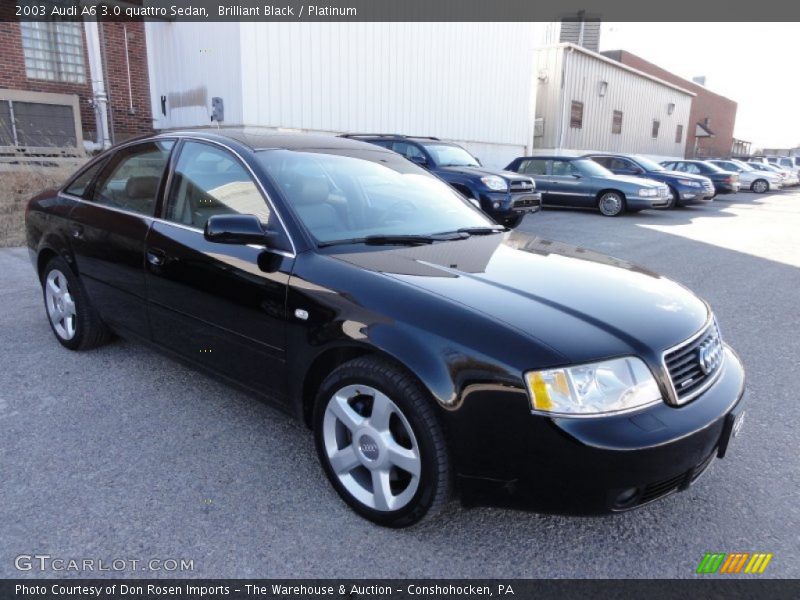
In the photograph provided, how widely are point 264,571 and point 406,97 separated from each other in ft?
48.2

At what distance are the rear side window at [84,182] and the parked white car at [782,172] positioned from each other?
30.1m

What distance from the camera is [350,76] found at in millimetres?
13828

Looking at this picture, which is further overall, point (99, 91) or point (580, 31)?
point (580, 31)

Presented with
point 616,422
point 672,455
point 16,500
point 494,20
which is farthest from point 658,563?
point 494,20

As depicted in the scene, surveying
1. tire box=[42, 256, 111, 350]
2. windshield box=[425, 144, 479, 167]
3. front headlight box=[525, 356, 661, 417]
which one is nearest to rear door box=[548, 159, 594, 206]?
windshield box=[425, 144, 479, 167]

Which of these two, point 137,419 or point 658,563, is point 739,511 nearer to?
point 658,563

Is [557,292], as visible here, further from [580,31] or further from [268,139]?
[580,31]

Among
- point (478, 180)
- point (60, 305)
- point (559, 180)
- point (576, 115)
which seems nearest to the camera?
point (60, 305)

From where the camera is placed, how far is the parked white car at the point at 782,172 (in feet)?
92.4

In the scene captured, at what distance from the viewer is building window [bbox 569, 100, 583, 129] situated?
25297 mm

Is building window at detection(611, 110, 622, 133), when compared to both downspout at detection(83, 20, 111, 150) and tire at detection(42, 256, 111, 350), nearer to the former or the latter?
downspout at detection(83, 20, 111, 150)

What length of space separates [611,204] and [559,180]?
137 cm

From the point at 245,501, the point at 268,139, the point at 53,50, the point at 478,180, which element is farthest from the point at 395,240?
the point at 53,50

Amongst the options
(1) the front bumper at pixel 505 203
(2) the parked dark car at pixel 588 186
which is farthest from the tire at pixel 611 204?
(1) the front bumper at pixel 505 203
